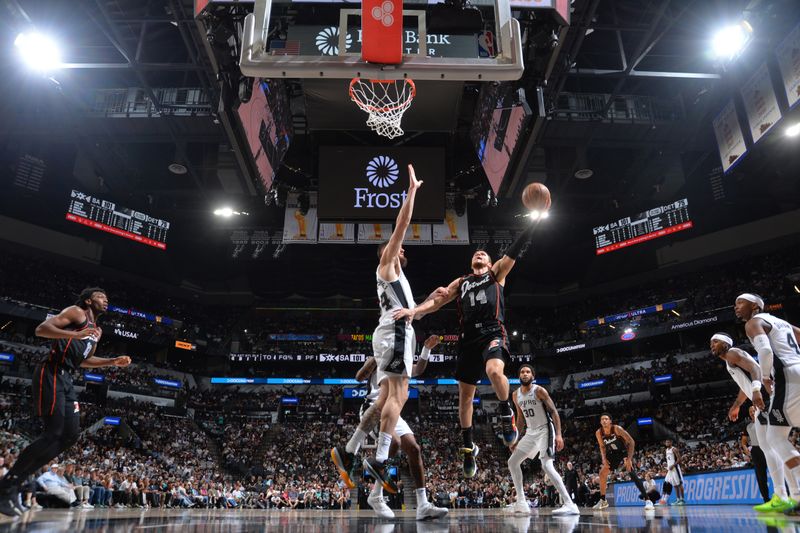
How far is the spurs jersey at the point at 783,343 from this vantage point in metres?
5.15

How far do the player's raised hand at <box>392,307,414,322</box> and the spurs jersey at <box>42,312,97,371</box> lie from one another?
2763 millimetres

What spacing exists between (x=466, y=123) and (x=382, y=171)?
11.9ft

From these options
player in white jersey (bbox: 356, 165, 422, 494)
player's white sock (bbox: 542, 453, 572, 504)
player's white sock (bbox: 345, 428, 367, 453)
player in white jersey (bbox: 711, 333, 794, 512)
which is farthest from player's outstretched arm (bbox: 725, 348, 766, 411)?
player's white sock (bbox: 345, 428, 367, 453)

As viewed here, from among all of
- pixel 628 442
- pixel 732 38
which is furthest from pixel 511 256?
pixel 732 38

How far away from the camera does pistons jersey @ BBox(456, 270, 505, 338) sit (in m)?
5.73

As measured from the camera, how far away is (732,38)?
11.3 meters

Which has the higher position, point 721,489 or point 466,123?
point 466,123

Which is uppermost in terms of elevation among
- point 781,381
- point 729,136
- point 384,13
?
point 729,136

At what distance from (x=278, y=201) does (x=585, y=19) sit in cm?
1175

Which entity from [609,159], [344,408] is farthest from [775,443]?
[344,408]

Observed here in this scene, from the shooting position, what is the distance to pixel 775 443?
210 inches

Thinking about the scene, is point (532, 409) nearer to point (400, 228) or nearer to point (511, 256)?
point (511, 256)

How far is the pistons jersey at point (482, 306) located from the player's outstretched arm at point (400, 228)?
1.03m

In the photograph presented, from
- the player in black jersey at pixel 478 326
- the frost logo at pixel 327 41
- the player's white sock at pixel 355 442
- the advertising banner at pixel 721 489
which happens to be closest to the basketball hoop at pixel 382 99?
the frost logo at pixel 327 41
